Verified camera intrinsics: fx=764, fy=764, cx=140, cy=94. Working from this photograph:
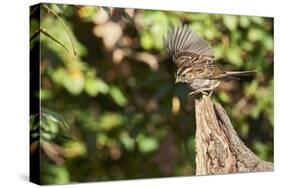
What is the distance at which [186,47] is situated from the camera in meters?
5.27

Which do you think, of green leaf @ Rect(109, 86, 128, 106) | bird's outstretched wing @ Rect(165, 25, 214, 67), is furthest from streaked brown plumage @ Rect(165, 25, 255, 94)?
green leaf @ Rect(109, 86, 128, 106)

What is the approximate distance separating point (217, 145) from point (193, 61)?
2.04 feet

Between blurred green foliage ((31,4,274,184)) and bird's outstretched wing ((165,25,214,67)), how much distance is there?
0.05m

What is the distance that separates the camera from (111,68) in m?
4.95

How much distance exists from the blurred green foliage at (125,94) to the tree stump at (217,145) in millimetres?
55

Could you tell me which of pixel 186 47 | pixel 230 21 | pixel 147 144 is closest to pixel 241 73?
pixel 230 21

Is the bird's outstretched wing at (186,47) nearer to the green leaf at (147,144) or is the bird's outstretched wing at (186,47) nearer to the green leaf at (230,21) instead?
the green leaf at (230,21)

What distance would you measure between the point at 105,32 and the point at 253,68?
124 cm

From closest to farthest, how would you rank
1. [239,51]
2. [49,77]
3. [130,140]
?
[49,77], [130,140], [239,51]

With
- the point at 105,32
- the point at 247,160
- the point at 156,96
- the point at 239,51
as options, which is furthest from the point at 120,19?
A: the point at 247,160

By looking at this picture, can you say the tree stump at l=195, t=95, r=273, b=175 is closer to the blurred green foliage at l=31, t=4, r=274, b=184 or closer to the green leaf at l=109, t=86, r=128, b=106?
the blurred green foliage at l=31, t=4, r=274, b=184

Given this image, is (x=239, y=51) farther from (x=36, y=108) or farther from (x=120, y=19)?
(x=36, y=108)

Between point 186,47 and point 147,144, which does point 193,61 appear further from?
point 147,144

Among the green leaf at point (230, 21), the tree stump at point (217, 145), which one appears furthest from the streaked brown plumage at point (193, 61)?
the green leaf at point (230, 21)
